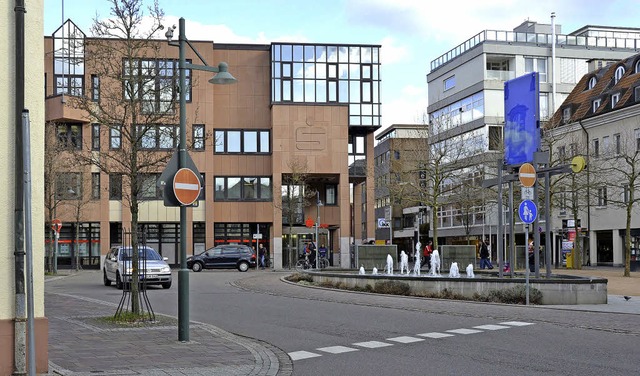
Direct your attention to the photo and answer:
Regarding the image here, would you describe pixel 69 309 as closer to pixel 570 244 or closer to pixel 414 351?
pixel 414 351

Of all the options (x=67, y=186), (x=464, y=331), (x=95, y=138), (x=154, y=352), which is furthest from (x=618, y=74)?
(x=154, y=352)

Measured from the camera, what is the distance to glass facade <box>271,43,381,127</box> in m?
58.7

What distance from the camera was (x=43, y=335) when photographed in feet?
30.6

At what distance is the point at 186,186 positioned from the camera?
12.9m

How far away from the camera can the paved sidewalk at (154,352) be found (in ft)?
33.7

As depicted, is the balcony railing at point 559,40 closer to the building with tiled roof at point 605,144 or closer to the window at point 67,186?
the building with tiled roof at point 605,144

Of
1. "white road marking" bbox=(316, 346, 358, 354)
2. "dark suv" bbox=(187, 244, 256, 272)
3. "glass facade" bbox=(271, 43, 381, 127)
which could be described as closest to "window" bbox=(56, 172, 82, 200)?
"dark suv" bbox=(187, 244, 256, 272)

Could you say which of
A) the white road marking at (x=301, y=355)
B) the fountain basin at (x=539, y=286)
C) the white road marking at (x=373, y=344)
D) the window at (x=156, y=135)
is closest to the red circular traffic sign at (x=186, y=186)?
the white road marking at (x=301, y=355)

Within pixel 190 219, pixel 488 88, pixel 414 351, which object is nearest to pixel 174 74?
pixel 414 351

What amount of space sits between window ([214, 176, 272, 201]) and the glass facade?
19.9 feet

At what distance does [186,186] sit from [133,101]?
13.2 feet

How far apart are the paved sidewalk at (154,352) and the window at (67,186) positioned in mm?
28927

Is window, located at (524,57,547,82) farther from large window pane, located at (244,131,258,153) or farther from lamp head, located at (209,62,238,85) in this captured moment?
lamp head, located at (209,62,238,85)

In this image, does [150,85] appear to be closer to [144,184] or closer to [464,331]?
[144,184]
